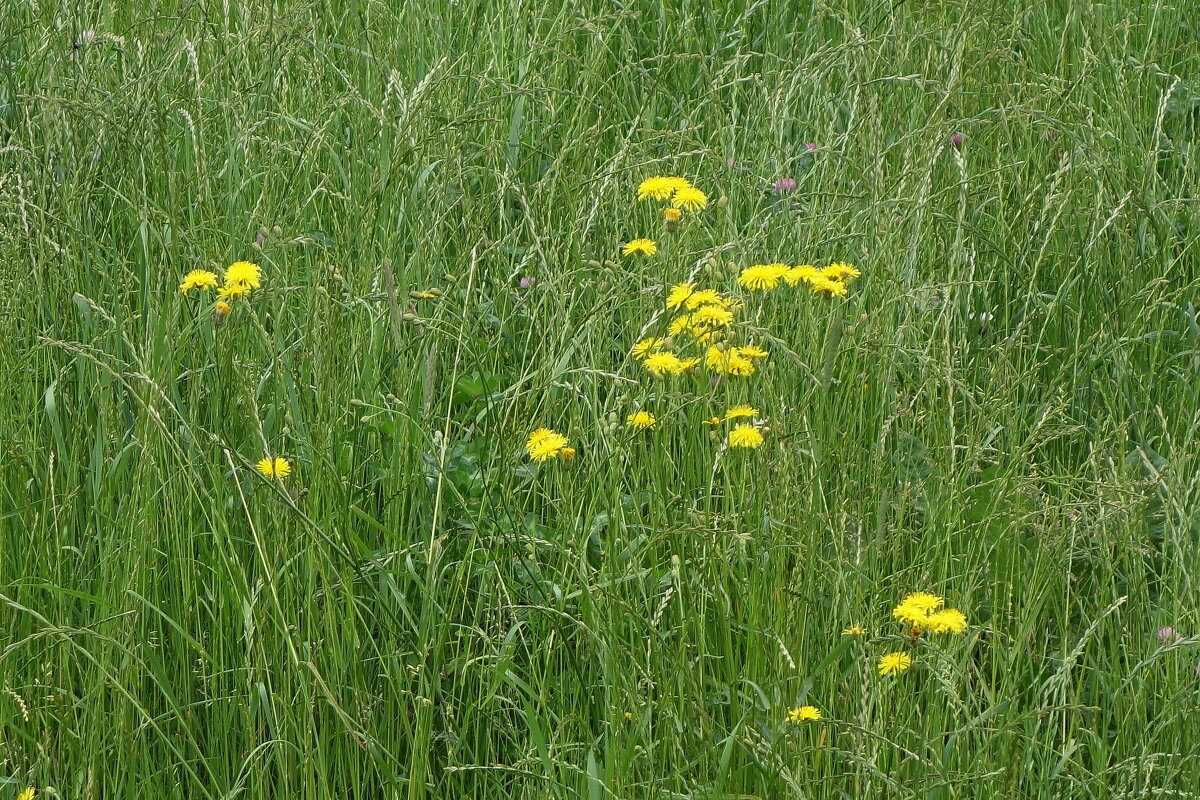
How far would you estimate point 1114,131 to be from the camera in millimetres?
2721

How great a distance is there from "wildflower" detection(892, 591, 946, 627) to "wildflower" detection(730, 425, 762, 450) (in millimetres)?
268

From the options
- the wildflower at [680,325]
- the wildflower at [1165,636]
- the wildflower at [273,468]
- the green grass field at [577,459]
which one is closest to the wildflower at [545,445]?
the green grass field at [577,459]

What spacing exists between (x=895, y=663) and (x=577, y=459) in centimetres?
73

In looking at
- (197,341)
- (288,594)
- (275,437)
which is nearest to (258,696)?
(288,594)

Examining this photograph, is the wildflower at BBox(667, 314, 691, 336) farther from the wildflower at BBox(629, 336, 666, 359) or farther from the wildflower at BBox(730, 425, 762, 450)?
the wildflower at BBox(730, 425, 762, 450)

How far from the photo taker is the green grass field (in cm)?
150

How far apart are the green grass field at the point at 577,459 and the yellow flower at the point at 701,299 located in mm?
38

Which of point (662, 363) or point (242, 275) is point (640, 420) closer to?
point (662, 363)

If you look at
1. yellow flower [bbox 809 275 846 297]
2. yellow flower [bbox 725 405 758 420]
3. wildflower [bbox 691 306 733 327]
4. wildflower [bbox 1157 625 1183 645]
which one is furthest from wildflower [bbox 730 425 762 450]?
wildflower [bbox 1157 625 1183 645]

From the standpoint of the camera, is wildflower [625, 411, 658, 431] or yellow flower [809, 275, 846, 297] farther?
yellow flower [809, 275, 846, 297]

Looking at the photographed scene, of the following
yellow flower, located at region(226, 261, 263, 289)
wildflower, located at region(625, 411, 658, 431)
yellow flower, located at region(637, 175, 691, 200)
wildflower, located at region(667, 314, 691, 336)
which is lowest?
wildflower, located at region(625, 411, 658, 431)

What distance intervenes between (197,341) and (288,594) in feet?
2.19

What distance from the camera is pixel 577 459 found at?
208cm

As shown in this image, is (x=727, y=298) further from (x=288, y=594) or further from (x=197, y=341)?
(x=197, y=341)
